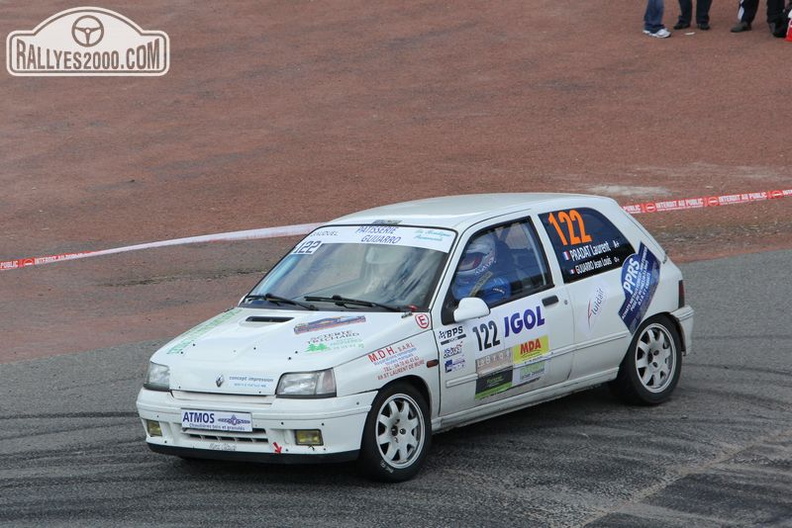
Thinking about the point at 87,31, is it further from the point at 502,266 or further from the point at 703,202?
the point at 502,266

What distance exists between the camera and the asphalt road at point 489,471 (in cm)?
648

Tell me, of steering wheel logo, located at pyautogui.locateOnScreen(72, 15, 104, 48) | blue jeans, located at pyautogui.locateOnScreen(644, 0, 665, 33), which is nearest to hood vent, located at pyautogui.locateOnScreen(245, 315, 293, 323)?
blue jeans, located at pyautogui.locateOnScreen(644, 0, 665, 33)

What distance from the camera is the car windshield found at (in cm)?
757

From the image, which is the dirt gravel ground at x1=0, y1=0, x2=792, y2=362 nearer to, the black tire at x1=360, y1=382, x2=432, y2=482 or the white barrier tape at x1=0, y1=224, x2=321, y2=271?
the white barrier tape at x1=0, y1=224, x2=321, y2=271

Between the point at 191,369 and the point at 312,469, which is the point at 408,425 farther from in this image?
the point at 191,369

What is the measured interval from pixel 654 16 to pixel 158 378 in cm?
2092

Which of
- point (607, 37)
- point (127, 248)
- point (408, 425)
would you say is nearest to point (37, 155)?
point (127, 248)

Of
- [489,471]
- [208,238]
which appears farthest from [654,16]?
[489,471]

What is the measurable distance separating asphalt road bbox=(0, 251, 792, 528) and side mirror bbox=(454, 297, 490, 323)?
0.90 m

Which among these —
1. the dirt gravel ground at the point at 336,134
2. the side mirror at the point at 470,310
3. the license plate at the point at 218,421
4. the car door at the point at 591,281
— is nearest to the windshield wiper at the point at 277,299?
the side mirror at the point at 470,310

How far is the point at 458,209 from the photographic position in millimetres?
8250

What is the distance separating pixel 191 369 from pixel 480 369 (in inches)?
68.8

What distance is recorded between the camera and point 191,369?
23.3ft

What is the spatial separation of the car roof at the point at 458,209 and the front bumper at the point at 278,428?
5.09ft
